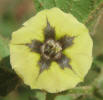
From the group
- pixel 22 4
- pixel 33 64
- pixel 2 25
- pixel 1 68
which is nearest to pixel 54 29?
pixel 33 64

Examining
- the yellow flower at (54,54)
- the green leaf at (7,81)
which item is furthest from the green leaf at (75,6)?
the green leaf at (7,81)

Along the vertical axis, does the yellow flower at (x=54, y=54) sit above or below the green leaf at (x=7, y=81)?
above

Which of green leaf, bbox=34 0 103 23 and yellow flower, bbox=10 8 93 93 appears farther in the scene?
green leaf, bbox=34 0 103 23

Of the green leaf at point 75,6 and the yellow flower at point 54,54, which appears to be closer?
the yellow flower at point 54,54

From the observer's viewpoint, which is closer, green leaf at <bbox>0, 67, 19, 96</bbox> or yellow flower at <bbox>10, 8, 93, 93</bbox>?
yellow flower at <bbox>10, 8, 93, 93</bbox>

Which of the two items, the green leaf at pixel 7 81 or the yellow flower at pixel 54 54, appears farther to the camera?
the green leaf at pixel 7 81

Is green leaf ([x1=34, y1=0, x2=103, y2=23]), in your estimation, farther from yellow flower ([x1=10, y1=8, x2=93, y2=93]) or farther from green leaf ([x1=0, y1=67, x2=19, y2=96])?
green leaf ([x1=0, y1=67, x2=19, y2=96])

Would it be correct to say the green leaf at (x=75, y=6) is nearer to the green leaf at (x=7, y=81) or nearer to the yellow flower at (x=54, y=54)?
the yellow flower at (x=54, y=54)

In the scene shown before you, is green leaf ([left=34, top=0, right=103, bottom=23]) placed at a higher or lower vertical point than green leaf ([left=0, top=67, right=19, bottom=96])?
higher

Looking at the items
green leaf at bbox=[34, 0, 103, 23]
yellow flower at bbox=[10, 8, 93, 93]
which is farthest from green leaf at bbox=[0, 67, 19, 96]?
green leaf at bbox=[34, 0, 103, 23]

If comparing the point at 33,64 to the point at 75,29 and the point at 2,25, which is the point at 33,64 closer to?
the point at 75,29
